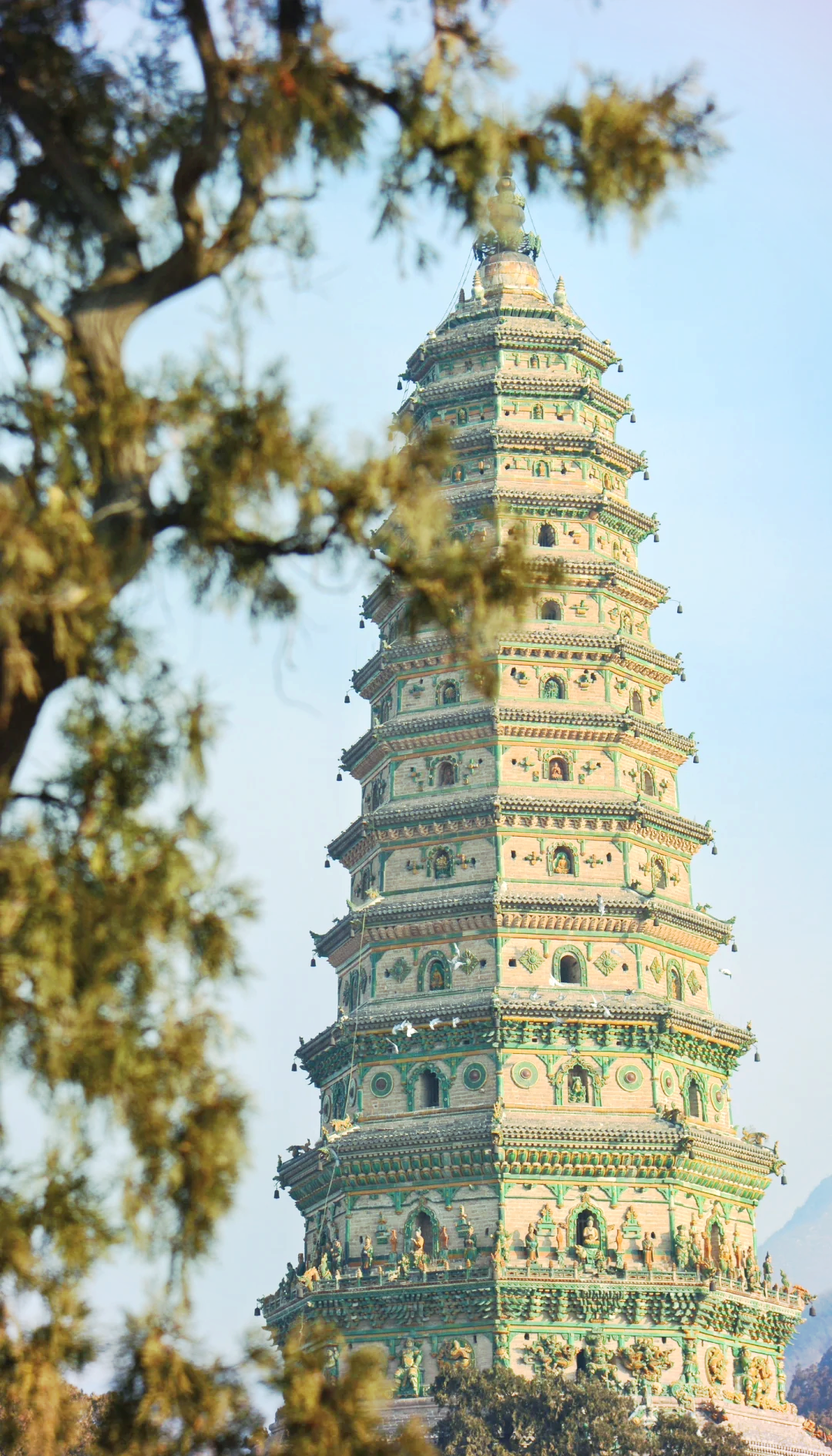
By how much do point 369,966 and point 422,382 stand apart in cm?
1736

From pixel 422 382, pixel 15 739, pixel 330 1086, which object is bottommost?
pixel 15 739

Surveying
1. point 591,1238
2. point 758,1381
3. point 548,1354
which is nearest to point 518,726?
point 591,1238

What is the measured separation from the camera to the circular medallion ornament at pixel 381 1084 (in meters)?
40.4

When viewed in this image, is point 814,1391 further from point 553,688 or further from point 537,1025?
point 537,1025

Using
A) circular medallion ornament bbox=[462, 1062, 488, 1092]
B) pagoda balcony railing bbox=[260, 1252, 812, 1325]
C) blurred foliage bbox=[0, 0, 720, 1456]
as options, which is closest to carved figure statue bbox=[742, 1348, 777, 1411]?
pagoda balcony railing bbox=[260, 1252, 812, 1325]

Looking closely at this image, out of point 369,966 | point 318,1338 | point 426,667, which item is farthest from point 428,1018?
point 318,1338

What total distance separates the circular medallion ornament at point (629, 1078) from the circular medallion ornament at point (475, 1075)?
3041 mm

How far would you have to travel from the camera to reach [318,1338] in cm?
1059

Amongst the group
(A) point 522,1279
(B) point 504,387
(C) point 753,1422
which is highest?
(B) point 504,387

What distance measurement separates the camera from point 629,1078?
40.1 m

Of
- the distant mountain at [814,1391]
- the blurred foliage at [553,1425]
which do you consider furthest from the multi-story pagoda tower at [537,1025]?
the distant mountain at [814,1391]

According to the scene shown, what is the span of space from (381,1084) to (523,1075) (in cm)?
333

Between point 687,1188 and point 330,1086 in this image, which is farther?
point 330,1086

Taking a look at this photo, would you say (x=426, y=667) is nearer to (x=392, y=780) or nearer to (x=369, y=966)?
(x=392, y=780)
